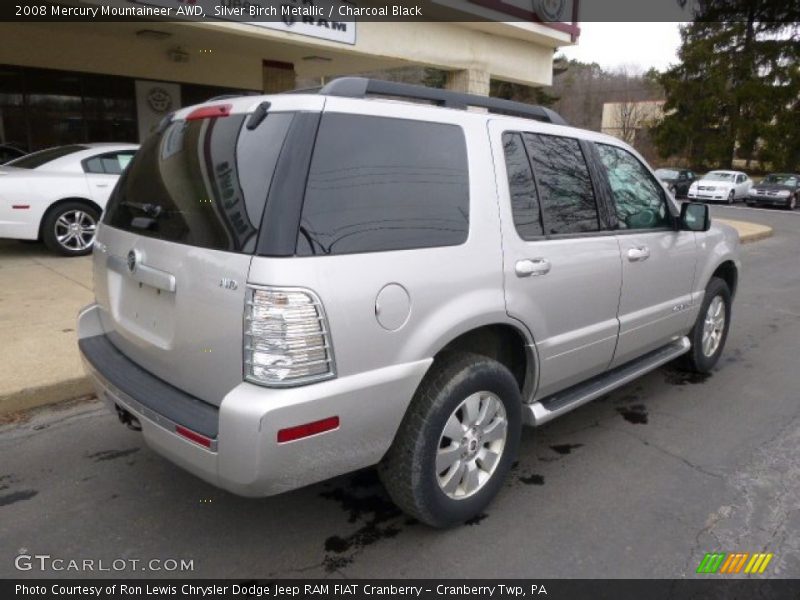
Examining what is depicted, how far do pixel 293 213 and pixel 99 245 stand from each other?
144 centimetres

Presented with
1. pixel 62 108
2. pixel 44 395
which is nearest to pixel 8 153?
pixel 62 108

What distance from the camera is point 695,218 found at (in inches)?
166

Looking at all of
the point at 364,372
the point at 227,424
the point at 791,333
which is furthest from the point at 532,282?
the point at 791,333

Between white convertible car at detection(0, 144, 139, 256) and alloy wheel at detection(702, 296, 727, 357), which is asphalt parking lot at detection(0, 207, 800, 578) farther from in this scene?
white convertible car at detection(0, 144, 139, 256)

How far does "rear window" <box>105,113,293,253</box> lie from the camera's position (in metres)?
2.31

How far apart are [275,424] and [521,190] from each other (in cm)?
169

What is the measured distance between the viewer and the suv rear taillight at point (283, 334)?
2174mm

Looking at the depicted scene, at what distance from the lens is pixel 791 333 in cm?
640

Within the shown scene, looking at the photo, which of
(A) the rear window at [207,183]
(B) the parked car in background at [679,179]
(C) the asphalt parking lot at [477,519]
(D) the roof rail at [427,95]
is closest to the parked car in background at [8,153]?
(C) the asphalt parking lot at [477,519]

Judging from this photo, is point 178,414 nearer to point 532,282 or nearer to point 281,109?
point 281,109

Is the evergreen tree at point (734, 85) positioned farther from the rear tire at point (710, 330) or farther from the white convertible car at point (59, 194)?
the white convertible car at point (59, 194)

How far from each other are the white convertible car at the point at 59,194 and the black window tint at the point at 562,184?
6825mm

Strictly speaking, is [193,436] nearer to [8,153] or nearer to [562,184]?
[562,184]

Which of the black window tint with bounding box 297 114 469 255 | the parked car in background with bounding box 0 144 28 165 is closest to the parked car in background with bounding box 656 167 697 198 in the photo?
the parked car in background with bounding box 0 144 28 165
